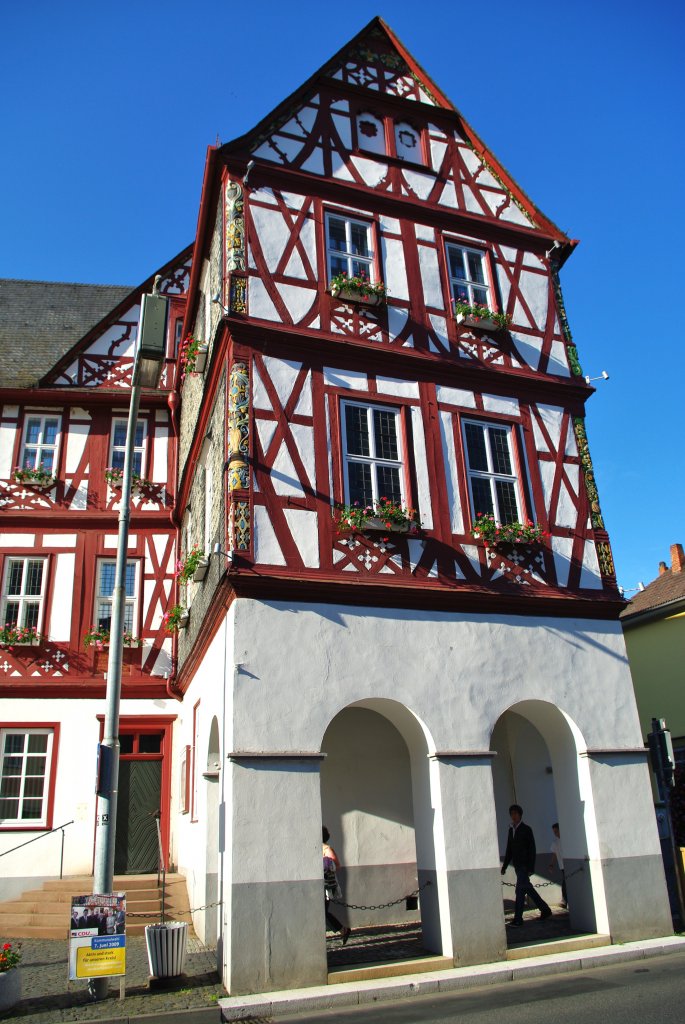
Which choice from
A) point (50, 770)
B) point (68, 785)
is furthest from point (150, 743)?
point (50, 770)

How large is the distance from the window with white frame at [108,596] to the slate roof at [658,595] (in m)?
11.5

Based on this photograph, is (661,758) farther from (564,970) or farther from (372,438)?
(372,438)

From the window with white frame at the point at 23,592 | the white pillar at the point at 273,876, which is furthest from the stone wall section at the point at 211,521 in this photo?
the window with white frame at the point at 23,592

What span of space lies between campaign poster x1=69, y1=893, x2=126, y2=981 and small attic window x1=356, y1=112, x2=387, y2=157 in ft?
44.0

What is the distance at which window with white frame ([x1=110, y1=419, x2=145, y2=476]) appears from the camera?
840 inches

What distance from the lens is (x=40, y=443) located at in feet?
69.2

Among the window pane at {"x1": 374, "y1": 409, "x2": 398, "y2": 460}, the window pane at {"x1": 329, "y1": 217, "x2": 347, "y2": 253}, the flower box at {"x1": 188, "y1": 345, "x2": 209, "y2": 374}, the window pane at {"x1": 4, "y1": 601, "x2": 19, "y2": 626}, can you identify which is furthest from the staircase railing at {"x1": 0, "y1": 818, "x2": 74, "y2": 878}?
the window pane at {"x1": 329, "y1": 217, "x2": 347, "y2": 253}

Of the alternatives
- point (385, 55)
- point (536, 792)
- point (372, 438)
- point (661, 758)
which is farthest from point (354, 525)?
point (385, 55)

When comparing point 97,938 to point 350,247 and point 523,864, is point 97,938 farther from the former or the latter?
point 350,247

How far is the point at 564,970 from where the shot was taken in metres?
10.6

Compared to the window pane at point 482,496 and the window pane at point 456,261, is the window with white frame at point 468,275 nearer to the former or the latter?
the window pane at point 456,261

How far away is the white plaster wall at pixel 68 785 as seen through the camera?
17.0m

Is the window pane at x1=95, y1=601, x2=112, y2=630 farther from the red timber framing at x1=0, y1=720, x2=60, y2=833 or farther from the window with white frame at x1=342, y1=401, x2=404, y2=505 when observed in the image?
the window with white frame at x1=342, y1=401, x2=404, y2=505

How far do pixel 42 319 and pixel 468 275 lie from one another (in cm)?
1511
